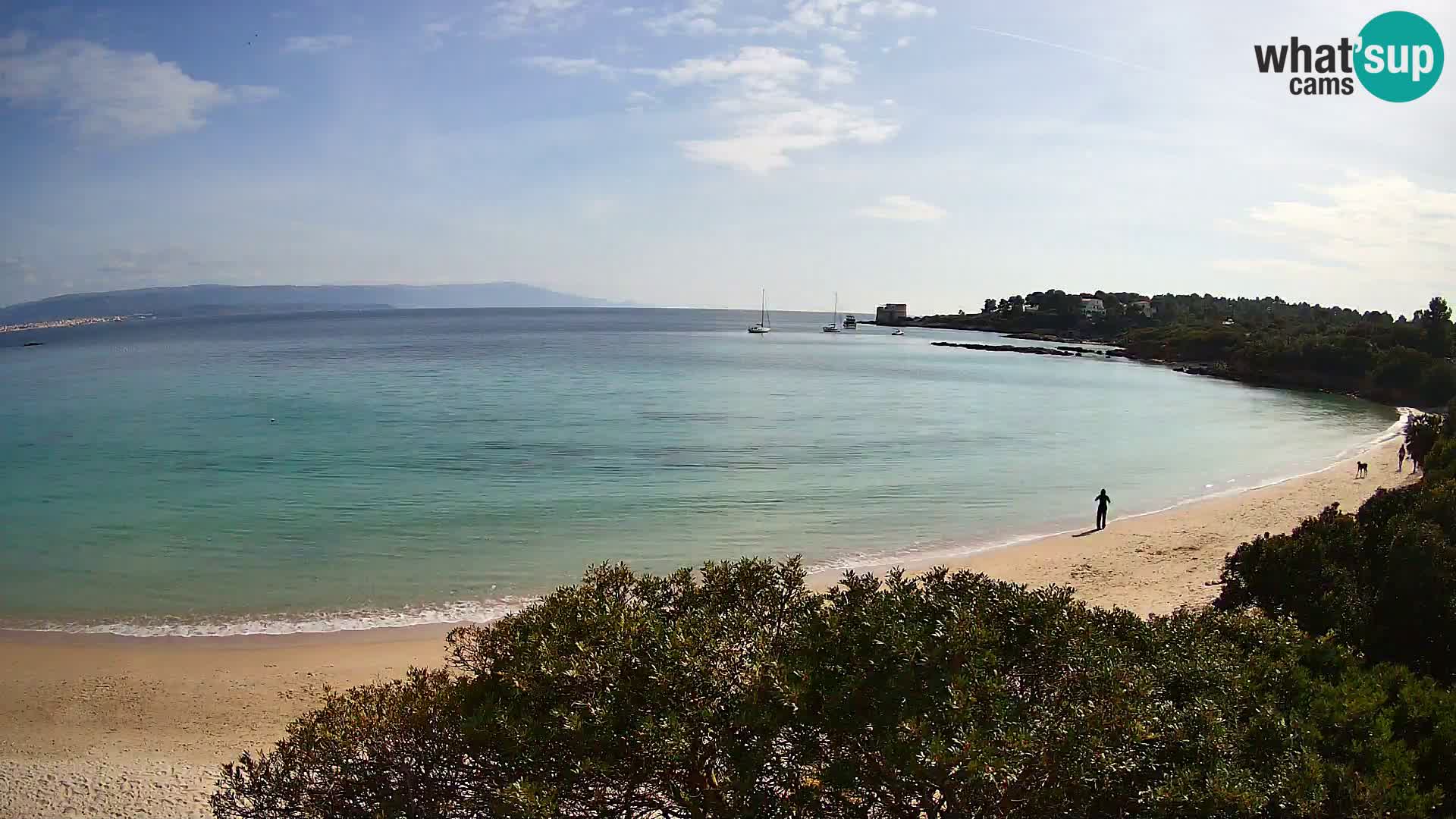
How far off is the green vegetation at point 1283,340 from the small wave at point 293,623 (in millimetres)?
58214

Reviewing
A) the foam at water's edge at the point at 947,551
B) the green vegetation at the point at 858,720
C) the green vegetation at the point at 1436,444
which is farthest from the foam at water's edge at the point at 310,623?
the green vegetation at the point at 1436,444

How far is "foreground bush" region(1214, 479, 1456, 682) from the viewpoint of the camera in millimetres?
8039

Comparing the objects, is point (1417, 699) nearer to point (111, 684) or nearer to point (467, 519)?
point (111, 684)

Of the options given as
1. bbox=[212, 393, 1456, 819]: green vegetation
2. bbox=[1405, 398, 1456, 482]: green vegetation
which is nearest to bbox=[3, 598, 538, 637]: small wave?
bbox=[212, 393, 1456, 819]: green vegetation

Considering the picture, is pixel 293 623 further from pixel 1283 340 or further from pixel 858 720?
pixel 1283 340

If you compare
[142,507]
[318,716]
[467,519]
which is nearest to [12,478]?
[142,507]

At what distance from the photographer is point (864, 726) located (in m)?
4.77

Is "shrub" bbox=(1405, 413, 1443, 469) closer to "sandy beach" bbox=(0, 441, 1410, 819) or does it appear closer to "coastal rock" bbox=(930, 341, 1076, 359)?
"sandy beach" bbox=(0, 441, 1410, 819)

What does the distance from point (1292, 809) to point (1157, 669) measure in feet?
3.61

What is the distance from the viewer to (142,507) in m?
22.4

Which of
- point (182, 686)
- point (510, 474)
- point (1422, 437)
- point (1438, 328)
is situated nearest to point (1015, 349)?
point (1438, 328)

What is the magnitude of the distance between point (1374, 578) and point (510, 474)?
22797 millimetres

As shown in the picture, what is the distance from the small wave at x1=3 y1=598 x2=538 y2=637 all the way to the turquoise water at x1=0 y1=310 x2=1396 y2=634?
0.07 meters

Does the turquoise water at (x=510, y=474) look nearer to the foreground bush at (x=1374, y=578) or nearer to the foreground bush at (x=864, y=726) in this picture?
the foreground bush at (x=1374, y=578)
